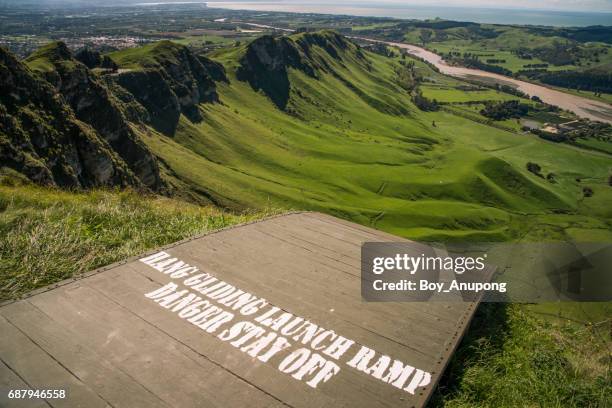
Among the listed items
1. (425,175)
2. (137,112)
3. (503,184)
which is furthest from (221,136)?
(503,184)

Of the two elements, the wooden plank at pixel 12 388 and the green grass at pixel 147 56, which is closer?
the wooden plank at pixel 12 388

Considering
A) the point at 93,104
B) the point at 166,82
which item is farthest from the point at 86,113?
the point at 166,82

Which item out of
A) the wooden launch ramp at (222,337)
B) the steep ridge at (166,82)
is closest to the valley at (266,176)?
the steep ridge at (166,82)

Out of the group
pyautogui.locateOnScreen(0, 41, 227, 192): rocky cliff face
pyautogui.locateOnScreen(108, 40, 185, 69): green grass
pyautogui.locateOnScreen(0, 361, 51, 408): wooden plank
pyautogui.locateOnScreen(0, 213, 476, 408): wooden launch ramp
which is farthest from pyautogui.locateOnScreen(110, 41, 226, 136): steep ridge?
pyautogui.locateOnScreen(0, 361, 51, 408): wooden plank

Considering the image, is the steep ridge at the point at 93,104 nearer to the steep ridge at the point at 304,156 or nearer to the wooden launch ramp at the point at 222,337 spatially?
the steep ridge at the point at 304,156

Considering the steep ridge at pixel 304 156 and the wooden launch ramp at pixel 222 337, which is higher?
the wooden launch ramp at pixel 222 337

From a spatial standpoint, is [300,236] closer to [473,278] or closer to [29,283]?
[473,278]
